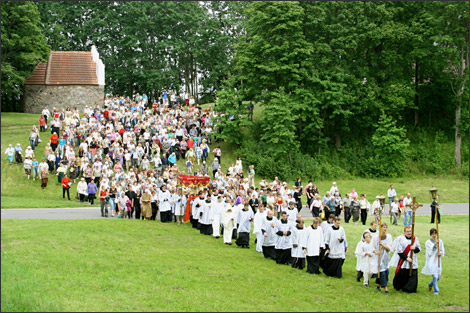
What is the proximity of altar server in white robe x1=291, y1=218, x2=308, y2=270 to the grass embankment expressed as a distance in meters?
13.2

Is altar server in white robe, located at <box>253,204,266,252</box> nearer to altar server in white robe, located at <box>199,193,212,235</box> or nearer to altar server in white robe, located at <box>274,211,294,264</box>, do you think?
altar server in white robe, located at <box>274,211,294,264</box>

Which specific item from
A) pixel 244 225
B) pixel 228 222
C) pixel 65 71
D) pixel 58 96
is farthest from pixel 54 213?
pixel 65 71

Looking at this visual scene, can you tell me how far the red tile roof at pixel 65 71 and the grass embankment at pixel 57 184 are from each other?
4324 mm

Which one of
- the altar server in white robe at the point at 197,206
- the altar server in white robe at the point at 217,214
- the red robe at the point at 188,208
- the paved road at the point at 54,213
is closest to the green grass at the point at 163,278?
the altar server in white robe at the point at 217,214

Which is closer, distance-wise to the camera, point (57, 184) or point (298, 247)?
point (298, 247)

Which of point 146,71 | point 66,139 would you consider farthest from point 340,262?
point 146,71

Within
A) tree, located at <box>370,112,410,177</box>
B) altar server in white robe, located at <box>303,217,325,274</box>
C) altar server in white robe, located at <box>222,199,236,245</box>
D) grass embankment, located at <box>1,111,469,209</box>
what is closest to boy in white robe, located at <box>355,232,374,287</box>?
altar server in white robe, located at <box>303,217,325,274</box>

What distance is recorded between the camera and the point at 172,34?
186ft

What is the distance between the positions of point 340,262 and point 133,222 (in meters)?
9.81

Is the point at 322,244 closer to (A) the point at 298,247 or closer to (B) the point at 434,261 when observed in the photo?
(A) the point at 298,247

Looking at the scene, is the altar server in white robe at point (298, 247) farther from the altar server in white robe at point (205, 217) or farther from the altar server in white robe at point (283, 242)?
the altar server in white robe at point (205, 217)

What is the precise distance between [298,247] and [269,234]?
4.80ft

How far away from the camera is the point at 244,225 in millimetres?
20219

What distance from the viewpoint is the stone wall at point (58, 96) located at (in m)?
47.5
